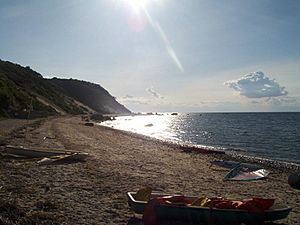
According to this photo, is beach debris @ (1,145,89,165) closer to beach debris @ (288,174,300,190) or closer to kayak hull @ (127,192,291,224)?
kayak hull @ (127,192,291,224)

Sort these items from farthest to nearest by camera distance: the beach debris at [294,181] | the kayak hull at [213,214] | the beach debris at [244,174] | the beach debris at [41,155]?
the beach debris at [41,155]
the beach debris at [244,174]
the beach debris at [294,181]
the kayak hull at [213,214]

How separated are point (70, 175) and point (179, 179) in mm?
4722

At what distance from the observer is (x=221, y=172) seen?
1927 centimetres

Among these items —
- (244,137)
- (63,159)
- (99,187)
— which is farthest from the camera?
(244,137)

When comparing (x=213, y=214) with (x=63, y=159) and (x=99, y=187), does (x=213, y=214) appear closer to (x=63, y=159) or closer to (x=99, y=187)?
(x=99, y=187)

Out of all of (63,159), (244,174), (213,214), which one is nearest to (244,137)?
(244,174)

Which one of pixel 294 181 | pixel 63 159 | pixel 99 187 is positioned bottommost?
pixel 99 187

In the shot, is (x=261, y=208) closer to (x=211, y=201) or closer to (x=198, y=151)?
(x=211, y=201)

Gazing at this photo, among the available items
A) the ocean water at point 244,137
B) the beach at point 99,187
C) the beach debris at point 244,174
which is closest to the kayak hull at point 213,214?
the beach at point 99,187

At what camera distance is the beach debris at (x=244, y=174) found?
54.7ft

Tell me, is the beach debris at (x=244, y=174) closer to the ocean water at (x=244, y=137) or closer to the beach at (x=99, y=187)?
the beach at (x=99, y=187)

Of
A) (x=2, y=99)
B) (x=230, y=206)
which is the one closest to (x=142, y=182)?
(x=230, y=206)

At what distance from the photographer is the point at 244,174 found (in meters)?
17.5

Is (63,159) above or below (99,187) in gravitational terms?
above
